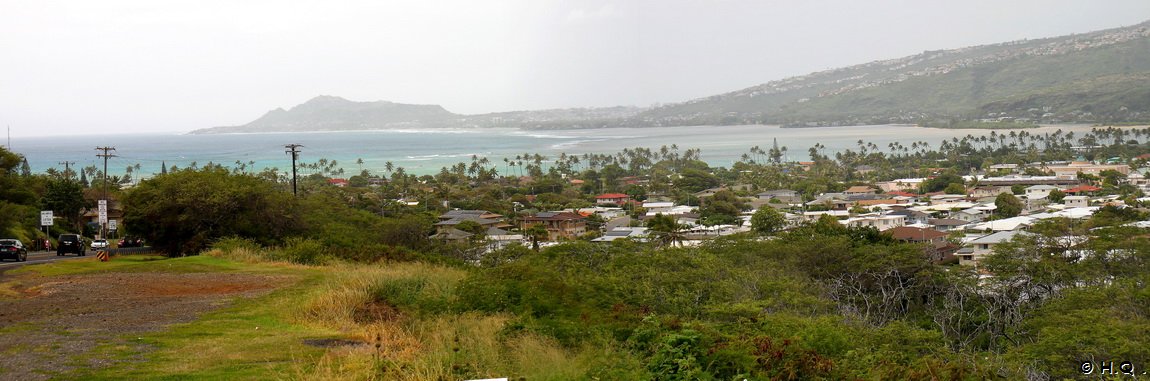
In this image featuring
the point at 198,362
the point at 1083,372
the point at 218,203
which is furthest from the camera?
the point at 218,203

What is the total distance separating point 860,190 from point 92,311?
216 feet

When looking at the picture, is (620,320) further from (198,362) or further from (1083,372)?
(1083,372)

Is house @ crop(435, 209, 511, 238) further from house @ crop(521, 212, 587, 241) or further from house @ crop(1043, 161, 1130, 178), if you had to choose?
house @ crop(1043, 161, 1130, 178)

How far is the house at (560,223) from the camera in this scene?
50.3m

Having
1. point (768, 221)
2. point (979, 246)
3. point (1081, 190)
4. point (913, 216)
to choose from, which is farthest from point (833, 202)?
point (979, 246)

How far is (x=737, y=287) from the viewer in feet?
58.9

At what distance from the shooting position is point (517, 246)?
28.4 meters

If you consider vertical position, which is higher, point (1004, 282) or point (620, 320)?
point (620, 320)

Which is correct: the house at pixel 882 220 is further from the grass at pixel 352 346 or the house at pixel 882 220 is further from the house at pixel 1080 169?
the grass at pixel 352 346

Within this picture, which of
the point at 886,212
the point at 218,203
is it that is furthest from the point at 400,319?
the point at 886,212

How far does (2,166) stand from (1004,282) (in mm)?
35412

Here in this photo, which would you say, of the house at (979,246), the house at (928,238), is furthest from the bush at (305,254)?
the house at (979,246)

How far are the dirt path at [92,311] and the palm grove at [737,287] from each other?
258 cm

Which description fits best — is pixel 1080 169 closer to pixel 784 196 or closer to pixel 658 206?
pixel 784 196
